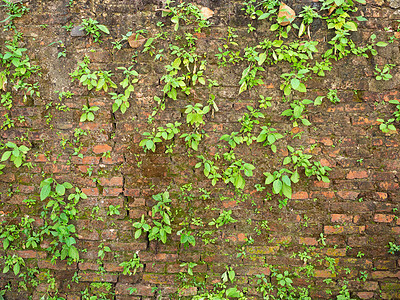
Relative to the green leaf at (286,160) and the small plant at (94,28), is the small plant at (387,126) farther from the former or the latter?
the small plant at (94,28)

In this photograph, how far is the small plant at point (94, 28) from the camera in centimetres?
178

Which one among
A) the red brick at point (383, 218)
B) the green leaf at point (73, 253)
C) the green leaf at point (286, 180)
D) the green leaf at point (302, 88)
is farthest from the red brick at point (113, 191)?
the red brick at point (383, 218)

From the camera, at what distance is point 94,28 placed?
70.6 inches

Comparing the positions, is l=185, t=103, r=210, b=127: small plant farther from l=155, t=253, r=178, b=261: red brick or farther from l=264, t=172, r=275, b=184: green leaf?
l=155, t=253, r=178, b=261: red brick

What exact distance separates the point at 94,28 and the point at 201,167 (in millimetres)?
1357

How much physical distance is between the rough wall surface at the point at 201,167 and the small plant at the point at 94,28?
5 cm

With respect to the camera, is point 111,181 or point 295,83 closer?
point 295,83

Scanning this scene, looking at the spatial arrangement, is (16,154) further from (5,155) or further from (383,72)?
(383,72)

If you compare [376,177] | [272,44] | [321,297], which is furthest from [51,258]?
[376,177]

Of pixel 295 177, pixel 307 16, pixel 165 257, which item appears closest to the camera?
pixel 307 16

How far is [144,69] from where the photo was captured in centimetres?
184

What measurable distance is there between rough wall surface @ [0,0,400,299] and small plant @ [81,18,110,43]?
49 millimetres

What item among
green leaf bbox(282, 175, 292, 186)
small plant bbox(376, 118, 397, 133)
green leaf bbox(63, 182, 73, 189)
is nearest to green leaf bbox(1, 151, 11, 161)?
green leaf bbox(63, 182, 73, 189)

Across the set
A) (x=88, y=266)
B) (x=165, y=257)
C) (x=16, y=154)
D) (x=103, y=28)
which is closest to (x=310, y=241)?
(x=165, y=257)
